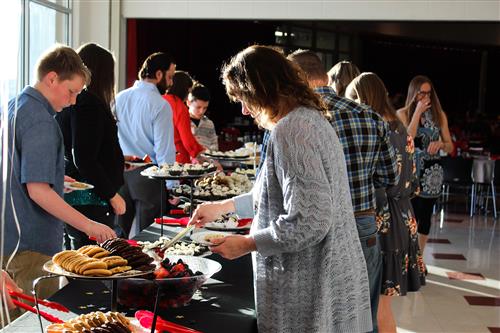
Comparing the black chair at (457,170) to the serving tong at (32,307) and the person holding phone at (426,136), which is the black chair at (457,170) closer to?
the person holding phone at (426,136)

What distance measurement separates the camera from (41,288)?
2377 mm

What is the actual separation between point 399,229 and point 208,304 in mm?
1656

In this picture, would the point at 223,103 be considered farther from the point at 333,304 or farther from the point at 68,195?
the point at 333,304

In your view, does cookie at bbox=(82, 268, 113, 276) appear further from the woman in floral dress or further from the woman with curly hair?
the woman in floral dress

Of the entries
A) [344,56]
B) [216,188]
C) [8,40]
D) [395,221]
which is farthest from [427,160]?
[344,56]

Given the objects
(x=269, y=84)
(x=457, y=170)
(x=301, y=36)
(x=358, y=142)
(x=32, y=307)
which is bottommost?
(x=457, y=170)

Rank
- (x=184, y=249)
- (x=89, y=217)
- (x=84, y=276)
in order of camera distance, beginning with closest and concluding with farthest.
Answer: (x=84, y=276) < (x=184, y=249) < (x=89, y=217)

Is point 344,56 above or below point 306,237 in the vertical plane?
above

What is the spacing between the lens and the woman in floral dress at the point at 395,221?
3.55 meters

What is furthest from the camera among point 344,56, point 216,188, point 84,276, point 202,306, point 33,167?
point 344,56

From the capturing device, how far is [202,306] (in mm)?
2121

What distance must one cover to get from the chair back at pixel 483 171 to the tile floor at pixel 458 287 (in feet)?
2.03

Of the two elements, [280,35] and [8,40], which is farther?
[280,35]

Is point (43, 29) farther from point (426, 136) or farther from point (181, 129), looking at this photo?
point (426, 136)
